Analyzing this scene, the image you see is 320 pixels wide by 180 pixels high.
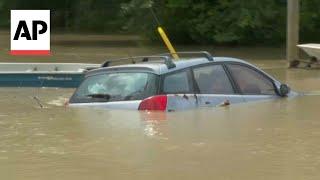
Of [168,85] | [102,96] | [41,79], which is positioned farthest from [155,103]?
[41,79]

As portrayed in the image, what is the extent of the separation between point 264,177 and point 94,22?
5256cm

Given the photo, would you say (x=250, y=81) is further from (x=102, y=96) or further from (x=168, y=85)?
(x=102, y=96)

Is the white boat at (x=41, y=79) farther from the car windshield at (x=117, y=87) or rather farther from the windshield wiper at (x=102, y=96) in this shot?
the windshield wiper at (x=102, y=96)

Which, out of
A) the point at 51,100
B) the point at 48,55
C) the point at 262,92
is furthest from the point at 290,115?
the point at 48,55

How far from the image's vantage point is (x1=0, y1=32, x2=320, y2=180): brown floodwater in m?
6.37

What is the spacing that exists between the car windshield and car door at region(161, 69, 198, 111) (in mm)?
192

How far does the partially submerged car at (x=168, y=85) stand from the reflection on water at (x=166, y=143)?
0.15 metres

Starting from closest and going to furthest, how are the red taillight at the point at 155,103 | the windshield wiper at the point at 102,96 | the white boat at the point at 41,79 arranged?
the red taillight at the point at 155,103
the windshield wiper at the point at 102,96
the white boat at the point at 41,79

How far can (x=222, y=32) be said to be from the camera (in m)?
34.0

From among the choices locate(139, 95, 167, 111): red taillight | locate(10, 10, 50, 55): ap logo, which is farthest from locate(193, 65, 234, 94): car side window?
locate(10, 10, 50, 55): ap logo

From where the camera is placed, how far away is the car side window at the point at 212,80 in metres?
9.47

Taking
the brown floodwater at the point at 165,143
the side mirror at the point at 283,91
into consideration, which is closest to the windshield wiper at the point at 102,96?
the brown floodwater at the point at 165,143

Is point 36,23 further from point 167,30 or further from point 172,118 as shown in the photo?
point 167,30

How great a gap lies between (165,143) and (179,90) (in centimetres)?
156
